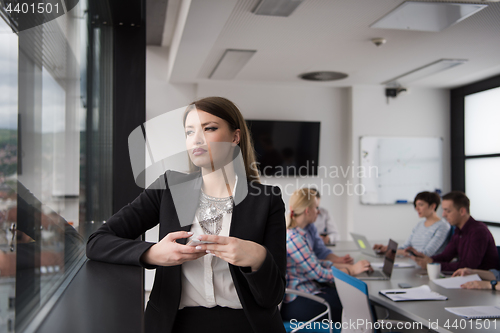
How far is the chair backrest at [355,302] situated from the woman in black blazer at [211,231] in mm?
1102

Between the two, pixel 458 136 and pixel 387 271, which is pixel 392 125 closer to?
pixel 458 136

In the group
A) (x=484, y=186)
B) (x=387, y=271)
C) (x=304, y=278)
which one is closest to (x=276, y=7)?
(x=304, y=278)

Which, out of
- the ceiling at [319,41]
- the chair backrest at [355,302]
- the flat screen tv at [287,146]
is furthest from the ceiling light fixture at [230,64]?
the chair backrest at [355,302]

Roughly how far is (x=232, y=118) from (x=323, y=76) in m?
4.37

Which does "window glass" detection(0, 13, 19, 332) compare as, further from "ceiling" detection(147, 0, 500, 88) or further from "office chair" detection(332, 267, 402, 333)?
"ceiling" detection(147, 0, 500, 88)

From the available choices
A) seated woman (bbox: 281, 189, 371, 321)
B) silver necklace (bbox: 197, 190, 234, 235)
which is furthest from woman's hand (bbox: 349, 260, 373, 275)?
silver necklace (bbox: 197, 190, 234, 235)

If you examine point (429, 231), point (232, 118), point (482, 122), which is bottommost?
point (429, 231)

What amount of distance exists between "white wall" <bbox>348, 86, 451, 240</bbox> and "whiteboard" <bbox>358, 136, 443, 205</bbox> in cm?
10

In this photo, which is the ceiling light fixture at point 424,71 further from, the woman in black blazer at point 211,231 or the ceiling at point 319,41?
the woman in black blazer at point 211,231

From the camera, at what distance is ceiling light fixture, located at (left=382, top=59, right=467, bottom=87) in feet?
15.2

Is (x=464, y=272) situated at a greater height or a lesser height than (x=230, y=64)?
lesser

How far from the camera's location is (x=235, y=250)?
3.14 feet

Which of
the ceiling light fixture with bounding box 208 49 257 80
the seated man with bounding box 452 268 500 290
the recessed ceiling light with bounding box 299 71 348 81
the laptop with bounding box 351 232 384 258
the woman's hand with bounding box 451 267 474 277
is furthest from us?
the recessed ceiling light with bounding box 299 71 348 81

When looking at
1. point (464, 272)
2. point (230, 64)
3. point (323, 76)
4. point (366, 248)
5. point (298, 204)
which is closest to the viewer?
point (464, 272)
